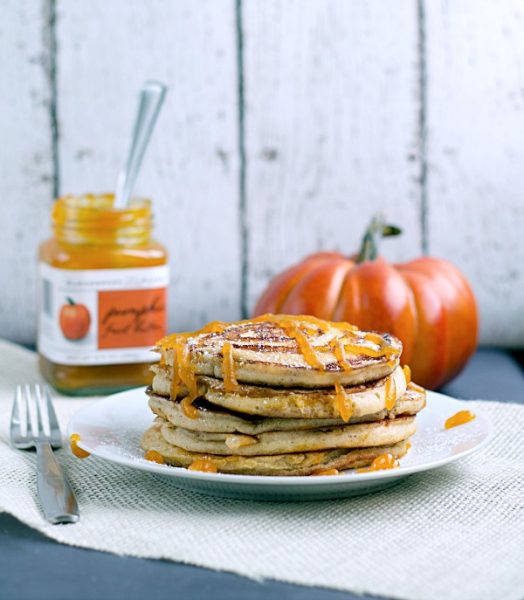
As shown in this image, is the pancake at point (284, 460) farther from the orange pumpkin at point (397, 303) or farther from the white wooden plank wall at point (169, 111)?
the white wooden plank wall at point (169, 111)

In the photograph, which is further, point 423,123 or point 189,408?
point 423,123

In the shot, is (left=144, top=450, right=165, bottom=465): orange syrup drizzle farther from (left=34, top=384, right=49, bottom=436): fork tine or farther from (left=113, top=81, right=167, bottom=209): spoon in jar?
(left=113, top=81, right=167, bottom=209): spoon in jar

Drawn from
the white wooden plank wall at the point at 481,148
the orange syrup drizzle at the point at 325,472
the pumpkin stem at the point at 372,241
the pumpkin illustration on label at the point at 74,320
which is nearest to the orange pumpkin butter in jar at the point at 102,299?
the pumpkin illustration on label at the point at 74,320

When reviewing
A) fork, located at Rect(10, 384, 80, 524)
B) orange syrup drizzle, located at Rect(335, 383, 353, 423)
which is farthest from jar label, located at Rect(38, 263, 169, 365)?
orange syrup drizzle, located at Rect(335, 383, 353, 423)

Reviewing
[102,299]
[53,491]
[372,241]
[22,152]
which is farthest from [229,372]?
[22,152]

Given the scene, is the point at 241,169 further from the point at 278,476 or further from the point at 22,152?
the point at 278,476

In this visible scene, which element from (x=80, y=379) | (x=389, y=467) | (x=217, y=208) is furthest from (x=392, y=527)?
(x=217, y=208)

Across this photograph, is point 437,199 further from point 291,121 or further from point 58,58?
point 58,58
